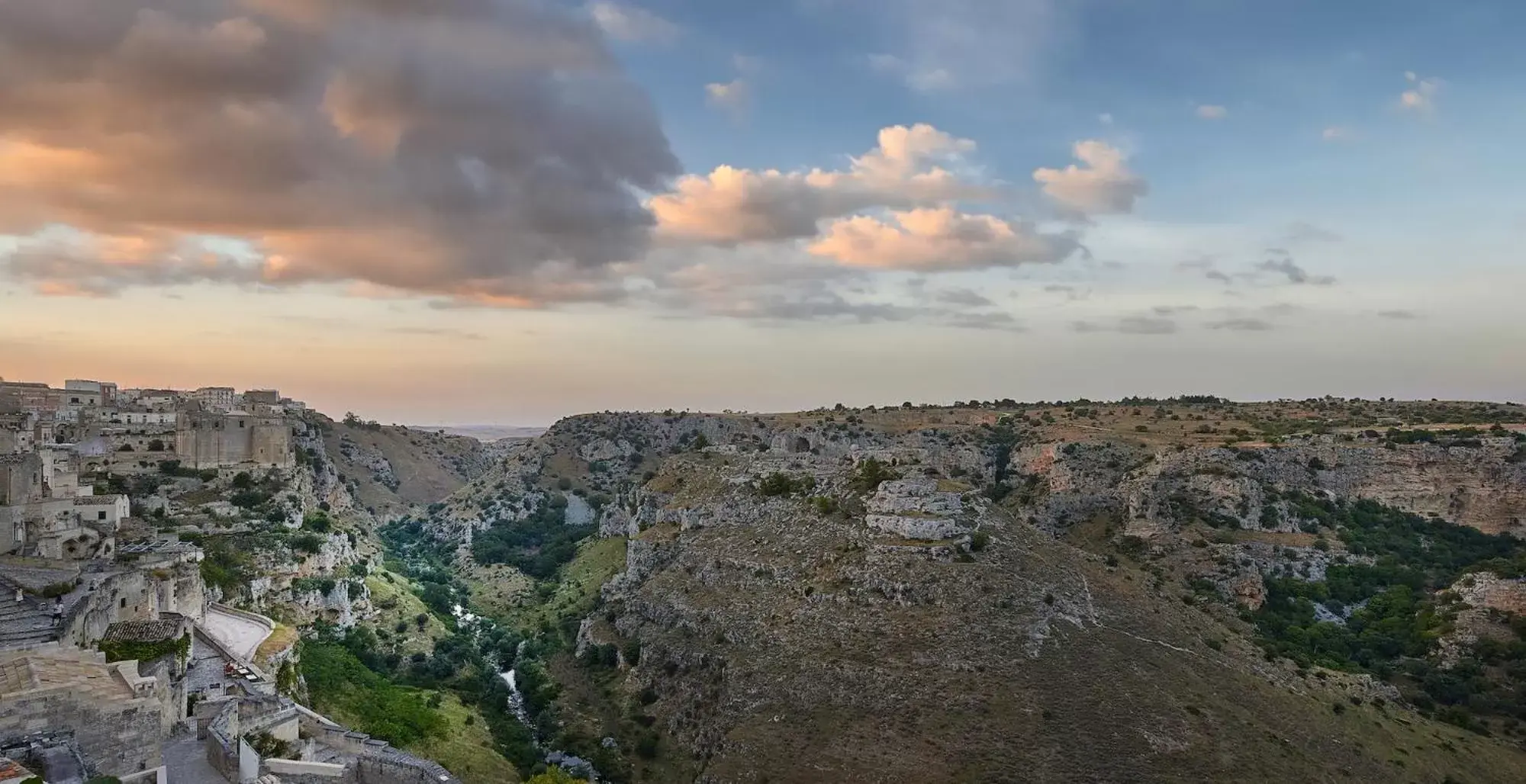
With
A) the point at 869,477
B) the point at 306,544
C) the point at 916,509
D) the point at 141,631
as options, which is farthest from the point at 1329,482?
the point at 141,631

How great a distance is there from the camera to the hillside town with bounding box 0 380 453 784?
56.7ft

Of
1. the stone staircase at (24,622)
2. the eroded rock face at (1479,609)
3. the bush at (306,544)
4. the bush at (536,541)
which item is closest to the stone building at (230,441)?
the bush at (306,544)

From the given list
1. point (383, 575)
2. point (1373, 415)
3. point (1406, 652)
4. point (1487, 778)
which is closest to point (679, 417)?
point (383, 575)

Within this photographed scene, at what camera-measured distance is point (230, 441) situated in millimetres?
61094

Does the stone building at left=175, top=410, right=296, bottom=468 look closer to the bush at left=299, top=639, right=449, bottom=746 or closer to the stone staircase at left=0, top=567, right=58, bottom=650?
the bush at left=299, top=639, right=449, bottom=746

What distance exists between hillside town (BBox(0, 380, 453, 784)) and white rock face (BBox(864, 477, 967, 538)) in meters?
26.3

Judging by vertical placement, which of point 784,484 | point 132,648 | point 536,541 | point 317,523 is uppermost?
point 784,484

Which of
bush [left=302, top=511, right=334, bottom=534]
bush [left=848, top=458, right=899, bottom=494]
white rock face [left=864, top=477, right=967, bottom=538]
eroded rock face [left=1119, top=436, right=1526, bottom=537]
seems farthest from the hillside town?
eroded rock face [left=1119, top=436, right=1526, bottom=537]

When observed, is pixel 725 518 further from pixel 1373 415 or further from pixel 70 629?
pixel 1373 415

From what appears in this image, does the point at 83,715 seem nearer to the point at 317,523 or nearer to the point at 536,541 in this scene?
the point at 317,523

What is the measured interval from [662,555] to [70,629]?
39671 mm

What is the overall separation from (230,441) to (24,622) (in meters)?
41.8

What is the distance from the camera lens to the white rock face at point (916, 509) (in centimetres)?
4469

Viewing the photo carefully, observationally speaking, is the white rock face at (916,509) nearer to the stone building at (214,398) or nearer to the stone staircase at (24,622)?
the stone staircase at (24,622)
